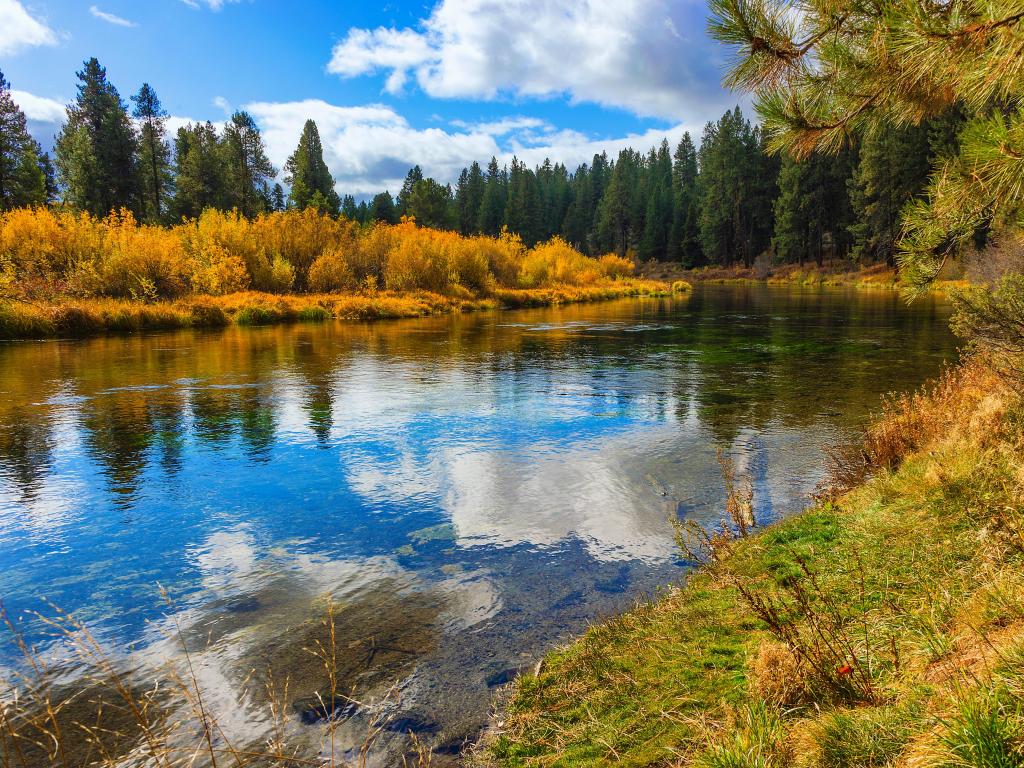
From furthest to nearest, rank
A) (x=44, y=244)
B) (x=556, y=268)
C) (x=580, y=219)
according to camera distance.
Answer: (x=580, y=219)
(x=556, y=268)
(x=44, y=244)

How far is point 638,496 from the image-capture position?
7.17m

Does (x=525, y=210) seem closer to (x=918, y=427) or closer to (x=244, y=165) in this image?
(x=244, y=165)

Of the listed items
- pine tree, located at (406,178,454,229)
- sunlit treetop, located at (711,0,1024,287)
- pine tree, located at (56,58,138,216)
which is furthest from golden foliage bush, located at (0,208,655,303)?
pine tree, located at (406,178,454,229)

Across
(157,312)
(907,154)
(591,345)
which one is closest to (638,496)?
(591,345)

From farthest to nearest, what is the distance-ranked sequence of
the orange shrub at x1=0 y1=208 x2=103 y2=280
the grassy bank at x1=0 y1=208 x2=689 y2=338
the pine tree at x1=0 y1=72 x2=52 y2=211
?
the pine tree at x1=0 y1=72 x2=52 y2=211
the orange shrub at x1=0 y1=208 x2=103 y2=280
the grassy bank at x1=0 y1=208 x2=689 y2=338

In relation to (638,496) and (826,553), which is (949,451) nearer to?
(826,553)

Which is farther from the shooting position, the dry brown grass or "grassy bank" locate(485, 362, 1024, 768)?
the dry brown grass

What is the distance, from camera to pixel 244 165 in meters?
62.3

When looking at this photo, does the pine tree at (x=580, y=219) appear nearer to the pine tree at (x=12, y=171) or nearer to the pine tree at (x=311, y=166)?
the pine tree at (x=311, y=166)

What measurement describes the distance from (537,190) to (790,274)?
4893 centimetres

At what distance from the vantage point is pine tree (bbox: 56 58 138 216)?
51.8 meters

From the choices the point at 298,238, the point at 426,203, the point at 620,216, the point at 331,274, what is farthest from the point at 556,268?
the point at 620,216

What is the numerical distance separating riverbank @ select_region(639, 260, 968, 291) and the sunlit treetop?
35538 millimetres

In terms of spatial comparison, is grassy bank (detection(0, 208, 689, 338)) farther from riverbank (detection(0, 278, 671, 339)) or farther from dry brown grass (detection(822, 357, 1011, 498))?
dry brown grass (detection(822, 357, 1011, 498))
